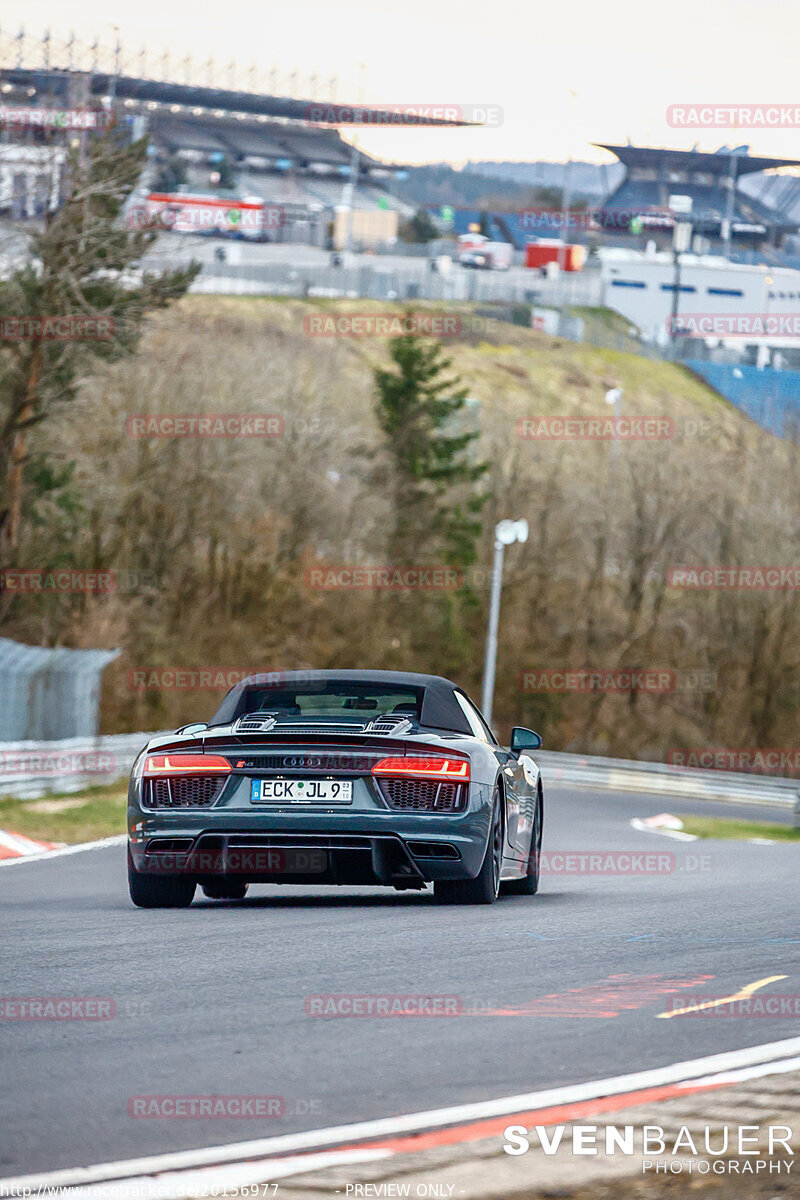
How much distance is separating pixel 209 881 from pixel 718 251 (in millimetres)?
168337

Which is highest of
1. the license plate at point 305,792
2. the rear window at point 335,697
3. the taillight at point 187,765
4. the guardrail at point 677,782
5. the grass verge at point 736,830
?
the rear window at point 335,697

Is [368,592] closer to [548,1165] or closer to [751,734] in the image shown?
[751,734]

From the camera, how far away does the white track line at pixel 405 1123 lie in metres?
4.17

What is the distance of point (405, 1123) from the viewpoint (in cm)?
469

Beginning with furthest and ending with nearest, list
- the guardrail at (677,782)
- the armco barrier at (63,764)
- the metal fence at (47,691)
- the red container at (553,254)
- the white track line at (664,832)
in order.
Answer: the red container at (553,254) → the guardrail at (677,782) → the white track line at (664,832) → the metal fence at (47,691) → the armco barrier at (63,764)

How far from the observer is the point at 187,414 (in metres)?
54.3

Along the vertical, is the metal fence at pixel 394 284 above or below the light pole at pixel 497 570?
above

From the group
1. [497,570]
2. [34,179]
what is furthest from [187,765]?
[497,570]

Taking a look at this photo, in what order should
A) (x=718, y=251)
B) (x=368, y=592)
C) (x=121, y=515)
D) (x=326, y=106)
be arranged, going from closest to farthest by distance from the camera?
(x=121, y=515) < (x=368, y=592) < (x=326, y=106) < (x=718, y=251)

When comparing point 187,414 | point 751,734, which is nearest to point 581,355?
point 751,734

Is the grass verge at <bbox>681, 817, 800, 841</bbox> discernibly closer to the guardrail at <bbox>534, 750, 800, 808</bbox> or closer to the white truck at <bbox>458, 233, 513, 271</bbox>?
the guardrail at <bbox>534, 750, 800, 808</bbox>

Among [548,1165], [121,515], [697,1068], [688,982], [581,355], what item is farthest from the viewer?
[581,355]

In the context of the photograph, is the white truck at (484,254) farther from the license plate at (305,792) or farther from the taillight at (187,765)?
the license plate at (305,792)

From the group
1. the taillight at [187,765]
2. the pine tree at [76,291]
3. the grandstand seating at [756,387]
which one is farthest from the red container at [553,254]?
the taillight at [187,765]
